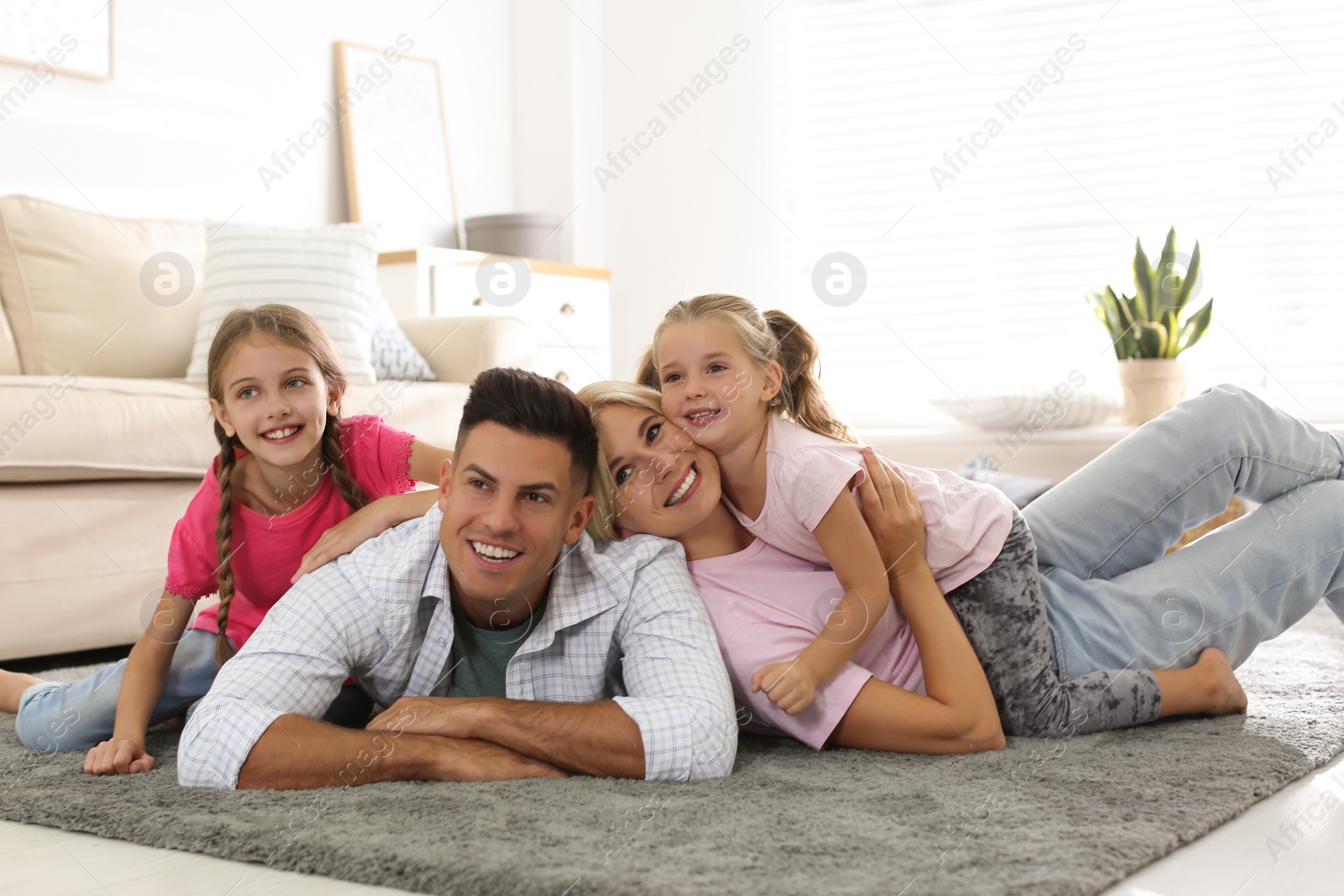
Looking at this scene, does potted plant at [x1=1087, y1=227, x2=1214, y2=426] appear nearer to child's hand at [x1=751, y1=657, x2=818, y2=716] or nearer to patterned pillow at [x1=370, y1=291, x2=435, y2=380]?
patterned pillow at [x1=370, y1=291, x2=435, y2=380]

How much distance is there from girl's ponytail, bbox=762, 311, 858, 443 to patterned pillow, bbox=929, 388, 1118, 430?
1968 mm

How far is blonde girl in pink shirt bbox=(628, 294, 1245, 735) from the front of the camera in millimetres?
1451

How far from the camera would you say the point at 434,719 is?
1309 millimetres

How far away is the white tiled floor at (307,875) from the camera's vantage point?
1007 mm

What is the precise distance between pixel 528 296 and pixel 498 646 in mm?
2682

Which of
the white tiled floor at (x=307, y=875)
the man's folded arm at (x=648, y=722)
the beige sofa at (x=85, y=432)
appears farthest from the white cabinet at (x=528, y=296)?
the white tiled floor at (x=307, y=875)

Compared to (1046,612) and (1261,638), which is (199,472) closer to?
(1046,612)

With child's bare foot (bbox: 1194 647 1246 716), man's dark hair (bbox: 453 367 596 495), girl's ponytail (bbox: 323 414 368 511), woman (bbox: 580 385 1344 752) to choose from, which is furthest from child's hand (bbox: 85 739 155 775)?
child's bare foot (bbox: 1194 647 1246 716)

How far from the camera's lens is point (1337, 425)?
372 cm

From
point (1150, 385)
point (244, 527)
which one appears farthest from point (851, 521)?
point (1150, 385)

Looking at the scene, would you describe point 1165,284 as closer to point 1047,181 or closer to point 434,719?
point 1047,181

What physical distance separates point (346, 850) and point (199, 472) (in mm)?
1456

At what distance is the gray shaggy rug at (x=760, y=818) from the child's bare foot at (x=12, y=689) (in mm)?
295

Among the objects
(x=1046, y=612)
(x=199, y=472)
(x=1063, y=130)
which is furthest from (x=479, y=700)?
(x=1063, y=130)
